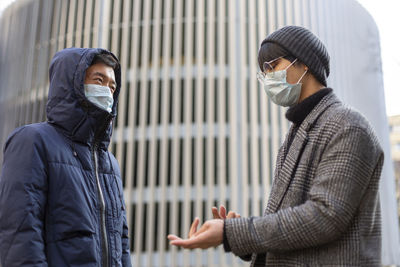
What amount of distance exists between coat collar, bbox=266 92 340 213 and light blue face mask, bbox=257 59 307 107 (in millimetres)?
182

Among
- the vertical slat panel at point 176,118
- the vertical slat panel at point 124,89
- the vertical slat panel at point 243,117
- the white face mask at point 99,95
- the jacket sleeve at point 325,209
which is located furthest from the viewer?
the vertical slat panel at point 124,89

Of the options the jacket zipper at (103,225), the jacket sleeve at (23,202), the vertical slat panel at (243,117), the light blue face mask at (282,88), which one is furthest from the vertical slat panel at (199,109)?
the light blue face mask at (282,88)

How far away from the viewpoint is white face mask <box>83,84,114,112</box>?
9.80 ft

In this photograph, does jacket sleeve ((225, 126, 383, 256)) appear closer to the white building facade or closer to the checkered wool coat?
the checkered wool coat

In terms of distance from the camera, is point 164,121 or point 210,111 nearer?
point 210,111

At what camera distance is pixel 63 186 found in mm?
2559

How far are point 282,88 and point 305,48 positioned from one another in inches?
9.0

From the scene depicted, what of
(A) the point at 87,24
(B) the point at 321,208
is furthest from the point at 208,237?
(A) the point at 87,24

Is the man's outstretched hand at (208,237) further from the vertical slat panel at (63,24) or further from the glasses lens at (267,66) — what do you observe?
the vertical slat panel at (63,24)

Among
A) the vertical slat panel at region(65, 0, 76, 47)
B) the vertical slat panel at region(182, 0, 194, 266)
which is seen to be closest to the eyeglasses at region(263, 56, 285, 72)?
the vertical slat panel at region(182, 0, 194, 266)

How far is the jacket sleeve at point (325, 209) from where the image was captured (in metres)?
1.78

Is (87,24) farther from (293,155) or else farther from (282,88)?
(293,155)

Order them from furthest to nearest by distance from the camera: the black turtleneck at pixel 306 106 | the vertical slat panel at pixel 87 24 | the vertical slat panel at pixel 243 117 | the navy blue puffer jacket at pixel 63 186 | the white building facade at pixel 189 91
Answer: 1. the vertical slat panel at pixel 87 24
2. the white building facade at pixel 189 91
3. the vertical slat panel at pixel 243 117
4. the navy blue puffer jacket at pixel 63 186
5. the black turtleneck at pixel 306 106

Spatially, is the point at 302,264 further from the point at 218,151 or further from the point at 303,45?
the point at 218,151
